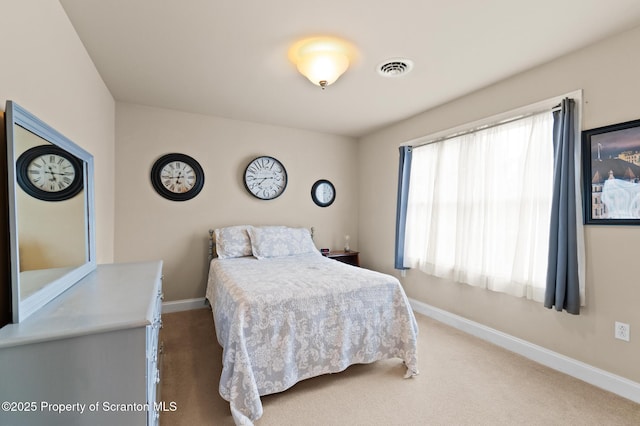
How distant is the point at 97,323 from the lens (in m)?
0.97

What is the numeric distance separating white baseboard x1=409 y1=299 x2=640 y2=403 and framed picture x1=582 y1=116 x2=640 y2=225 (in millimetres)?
Result: 1078

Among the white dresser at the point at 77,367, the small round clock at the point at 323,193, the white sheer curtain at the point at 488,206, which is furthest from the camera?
the small round clock at the point at 323,193

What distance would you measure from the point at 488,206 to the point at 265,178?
8.92 feet

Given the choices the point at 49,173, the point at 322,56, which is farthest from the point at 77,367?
the point at 322,56

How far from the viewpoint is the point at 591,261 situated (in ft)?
6.91

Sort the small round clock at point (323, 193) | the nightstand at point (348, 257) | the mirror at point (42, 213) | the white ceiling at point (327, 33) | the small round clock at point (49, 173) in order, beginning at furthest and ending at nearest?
the small round clock at point (323, 193) → the nightstand at point (348, 257) → the white ceiling at point (327, 33) → the small round clock at point (49, 173) → the mirror at point (42, 213)

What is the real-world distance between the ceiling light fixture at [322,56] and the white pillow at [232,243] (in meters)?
2.07

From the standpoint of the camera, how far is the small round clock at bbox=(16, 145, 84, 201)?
114 cm

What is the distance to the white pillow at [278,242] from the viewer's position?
3.42 metres

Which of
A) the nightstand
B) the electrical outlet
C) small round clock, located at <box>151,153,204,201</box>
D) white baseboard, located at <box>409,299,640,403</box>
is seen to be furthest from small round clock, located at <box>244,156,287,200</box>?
the electrical outlet

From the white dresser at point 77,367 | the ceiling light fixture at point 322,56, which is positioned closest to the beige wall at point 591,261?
the ceiling light fixture at point 322,56

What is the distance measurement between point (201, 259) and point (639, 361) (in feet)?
13.3

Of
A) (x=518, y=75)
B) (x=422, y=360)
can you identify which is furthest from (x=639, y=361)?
(x=518, y=75)

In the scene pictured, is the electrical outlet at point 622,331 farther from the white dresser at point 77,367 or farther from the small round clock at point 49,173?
the small round clock at point 49,173
